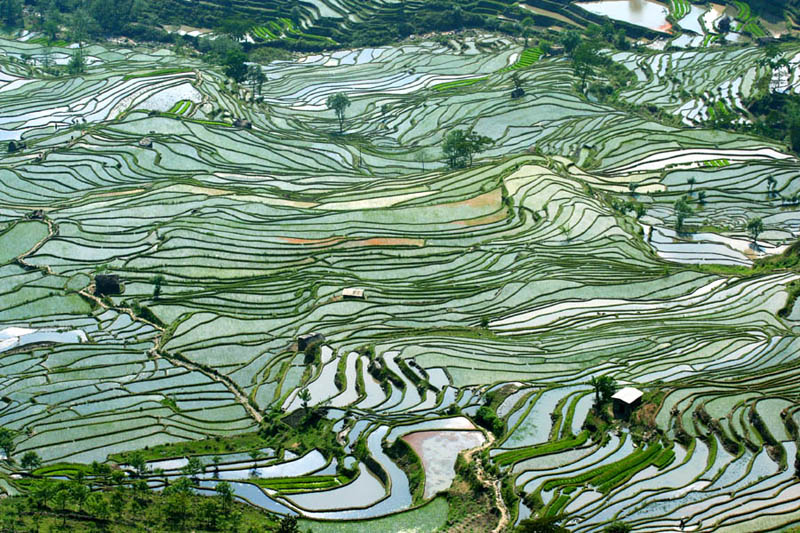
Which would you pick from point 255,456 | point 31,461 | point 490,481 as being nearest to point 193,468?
point 255,456

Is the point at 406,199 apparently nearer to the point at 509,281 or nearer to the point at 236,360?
the point at 509,281

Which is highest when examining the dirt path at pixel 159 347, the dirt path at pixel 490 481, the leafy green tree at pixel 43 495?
the leafy green tree at pixel 43 495

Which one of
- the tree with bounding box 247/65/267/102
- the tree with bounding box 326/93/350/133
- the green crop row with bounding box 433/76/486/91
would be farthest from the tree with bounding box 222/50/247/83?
the green crop row with bounding box 433/76/486/91

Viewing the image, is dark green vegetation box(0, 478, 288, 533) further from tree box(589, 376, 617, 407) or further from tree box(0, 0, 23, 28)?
tree box(0, 0, 23, 28)

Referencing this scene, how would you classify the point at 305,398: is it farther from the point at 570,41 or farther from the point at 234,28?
the point at 234,28

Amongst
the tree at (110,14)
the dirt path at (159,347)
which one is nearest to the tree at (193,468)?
the dirt path at (159,347)

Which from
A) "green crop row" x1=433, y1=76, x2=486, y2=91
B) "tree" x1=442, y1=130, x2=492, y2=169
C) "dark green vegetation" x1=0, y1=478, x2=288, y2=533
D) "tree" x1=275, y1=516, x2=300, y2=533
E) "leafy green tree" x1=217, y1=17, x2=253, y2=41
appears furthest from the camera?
"leafy green tree" x1=217, y1=17, x2=253, y2=41

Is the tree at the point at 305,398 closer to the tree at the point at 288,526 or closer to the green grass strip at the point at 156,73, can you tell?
the tree at the point at 288,526
